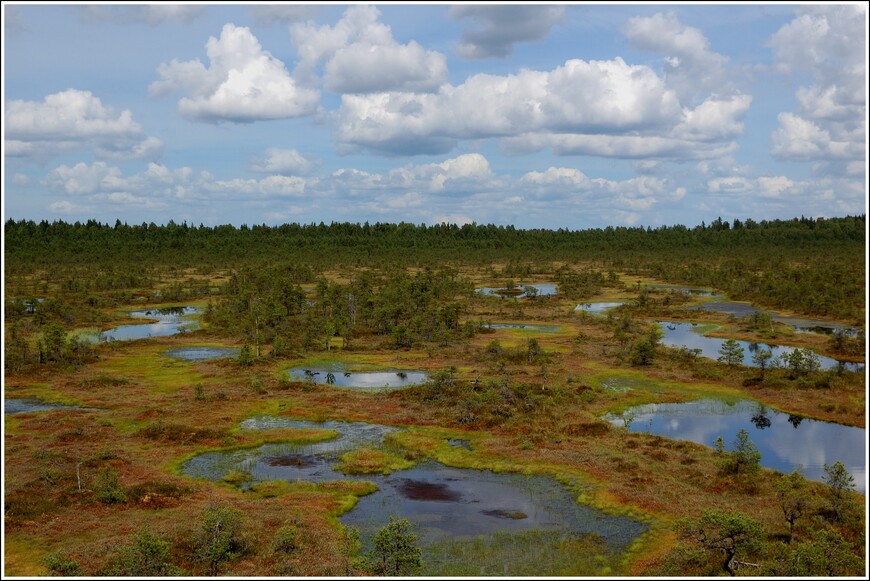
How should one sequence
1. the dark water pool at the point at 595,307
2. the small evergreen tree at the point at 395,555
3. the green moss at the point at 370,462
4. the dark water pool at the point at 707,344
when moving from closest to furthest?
the small evergreen tree at the point at 395,555 < the green moss at the point at 370,462 < the dark water pool at the point at 707,344 < the dark water pool at the point at 595,307

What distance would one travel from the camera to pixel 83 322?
339ft

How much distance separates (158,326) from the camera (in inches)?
4178

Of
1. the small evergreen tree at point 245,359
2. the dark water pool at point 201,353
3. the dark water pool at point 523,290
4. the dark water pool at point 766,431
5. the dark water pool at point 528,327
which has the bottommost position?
the dark water pool at point 766,431

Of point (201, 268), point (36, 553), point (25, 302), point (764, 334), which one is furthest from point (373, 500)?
point (201, 268)

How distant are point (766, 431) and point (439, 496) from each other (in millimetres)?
28265

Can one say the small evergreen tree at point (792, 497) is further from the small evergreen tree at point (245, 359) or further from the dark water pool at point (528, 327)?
the dark water pool at point (528, 327)

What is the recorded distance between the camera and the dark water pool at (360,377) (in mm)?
67500

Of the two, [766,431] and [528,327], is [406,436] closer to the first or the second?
[766,431]

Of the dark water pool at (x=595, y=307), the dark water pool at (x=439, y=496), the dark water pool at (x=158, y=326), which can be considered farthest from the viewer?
the dark water pool at (x=595, y=307)

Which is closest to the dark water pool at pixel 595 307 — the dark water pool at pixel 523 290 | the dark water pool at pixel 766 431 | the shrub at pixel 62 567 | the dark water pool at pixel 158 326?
the dark water pool at pixel 523 290

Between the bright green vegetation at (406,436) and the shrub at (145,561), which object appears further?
the bright green vegetation at (406,436)

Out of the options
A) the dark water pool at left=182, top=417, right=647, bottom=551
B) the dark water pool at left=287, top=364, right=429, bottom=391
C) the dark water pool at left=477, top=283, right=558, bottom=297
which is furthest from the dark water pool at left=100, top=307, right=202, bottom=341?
the dark water pool at left=477, top=283, right=558, bottom=297

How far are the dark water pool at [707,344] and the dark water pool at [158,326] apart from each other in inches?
2814

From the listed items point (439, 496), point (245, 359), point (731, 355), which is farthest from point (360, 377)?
point (731, 355)
